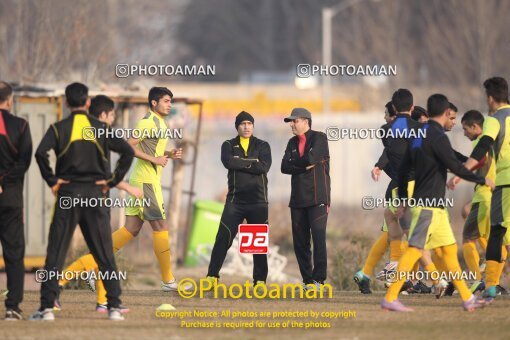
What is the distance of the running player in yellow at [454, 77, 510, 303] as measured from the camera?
44.8 feet

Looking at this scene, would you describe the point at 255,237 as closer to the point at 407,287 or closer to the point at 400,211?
the point at 407,287

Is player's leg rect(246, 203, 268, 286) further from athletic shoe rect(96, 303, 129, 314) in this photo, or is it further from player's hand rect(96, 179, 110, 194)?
player's hand rect(96, 179, 110, 194)

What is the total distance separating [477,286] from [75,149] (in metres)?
4.54

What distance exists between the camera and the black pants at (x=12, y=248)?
12656 mm

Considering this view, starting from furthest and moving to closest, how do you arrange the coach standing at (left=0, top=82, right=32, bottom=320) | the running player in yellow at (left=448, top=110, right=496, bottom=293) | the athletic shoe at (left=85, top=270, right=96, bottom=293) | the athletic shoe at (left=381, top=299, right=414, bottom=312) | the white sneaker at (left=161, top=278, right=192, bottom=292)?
1. the white sneaker at (left=161, top=278, right=192, bottom=292)
2. the athletic shoe at (left=85, top=270, right=96, bottom=293)
3. the running player in yellow at (left=448, top=110, right=496, bottom=293)
4. the athletic shoe at (left=381, top=299, right=414, bottom=312)
5. the coach standing at (left=0, top=82, right=32, bottom=320)

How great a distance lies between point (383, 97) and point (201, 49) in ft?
113

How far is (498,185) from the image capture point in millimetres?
13773

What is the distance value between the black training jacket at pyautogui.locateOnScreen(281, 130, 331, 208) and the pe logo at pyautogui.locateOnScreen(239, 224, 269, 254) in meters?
0.44

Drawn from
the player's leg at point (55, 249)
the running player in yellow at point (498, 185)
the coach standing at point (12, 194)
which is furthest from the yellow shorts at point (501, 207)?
the coach standing at point (12, 194)

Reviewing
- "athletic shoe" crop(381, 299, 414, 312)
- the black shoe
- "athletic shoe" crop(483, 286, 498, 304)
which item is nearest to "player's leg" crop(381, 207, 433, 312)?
"athletic shoe" crop(381, 299, 414, 312)

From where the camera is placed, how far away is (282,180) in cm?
3262

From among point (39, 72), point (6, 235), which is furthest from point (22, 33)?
point (6, 235)

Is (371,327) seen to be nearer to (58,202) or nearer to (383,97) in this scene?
(58,202)

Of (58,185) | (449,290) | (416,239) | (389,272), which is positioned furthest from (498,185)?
(58,185)
